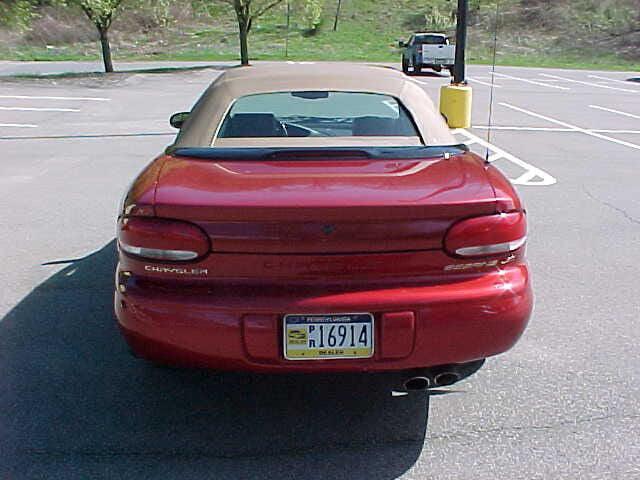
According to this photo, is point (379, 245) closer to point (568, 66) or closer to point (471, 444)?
point (471, 444)

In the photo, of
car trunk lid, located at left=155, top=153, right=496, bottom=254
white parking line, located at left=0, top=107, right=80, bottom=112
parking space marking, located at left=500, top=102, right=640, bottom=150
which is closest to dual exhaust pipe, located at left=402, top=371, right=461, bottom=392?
car trunk lid, located at left=155, top=153, right=496, bottom=254

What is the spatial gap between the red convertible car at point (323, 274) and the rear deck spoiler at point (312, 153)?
13.9 inches

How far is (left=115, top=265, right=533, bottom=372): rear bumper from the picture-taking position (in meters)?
→ 2.81

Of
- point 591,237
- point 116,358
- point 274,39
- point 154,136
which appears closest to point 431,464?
point 116,358

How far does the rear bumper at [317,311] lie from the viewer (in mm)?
2807

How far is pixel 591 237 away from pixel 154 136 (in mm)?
7878

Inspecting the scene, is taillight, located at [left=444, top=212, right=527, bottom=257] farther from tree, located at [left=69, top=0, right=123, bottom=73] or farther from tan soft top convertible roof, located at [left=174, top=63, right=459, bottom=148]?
tree, located at [left=69, top=0, right=123, bottom=73]

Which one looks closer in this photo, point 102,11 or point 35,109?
point 35,109

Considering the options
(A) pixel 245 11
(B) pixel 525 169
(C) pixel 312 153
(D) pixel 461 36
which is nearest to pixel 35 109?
(D) pixel 461 36

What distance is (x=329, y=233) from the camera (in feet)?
9.31

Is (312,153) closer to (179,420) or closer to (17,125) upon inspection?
(179,420)

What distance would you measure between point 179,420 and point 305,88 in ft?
6.50

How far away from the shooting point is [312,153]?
3428 mm

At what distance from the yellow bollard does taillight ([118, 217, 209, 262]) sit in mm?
11264
